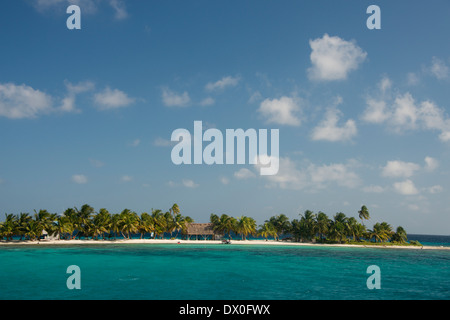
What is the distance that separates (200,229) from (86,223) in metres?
32.7

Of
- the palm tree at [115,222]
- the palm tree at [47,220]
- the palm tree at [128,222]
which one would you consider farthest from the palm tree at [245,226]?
the palm tree at [47,220]

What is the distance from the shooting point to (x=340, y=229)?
83.9 metres

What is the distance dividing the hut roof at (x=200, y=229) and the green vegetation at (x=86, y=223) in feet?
10.8

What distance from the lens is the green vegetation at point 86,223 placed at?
219 feet

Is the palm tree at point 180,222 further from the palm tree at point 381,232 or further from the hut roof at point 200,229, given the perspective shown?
the palm tree at point 381,232

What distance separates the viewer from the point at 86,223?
241ft

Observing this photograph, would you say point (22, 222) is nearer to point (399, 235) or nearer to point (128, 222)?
point (128, 222)

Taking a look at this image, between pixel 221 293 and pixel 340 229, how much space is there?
69.0 metres

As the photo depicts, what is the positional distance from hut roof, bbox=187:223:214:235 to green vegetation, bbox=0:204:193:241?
3.29 metres

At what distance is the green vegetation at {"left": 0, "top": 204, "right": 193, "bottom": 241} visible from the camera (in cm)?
6669

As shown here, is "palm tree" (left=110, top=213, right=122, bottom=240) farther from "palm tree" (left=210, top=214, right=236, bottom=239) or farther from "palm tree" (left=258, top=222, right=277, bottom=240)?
"palm tree" (left=258, top=222, right=277, bottom=240)
